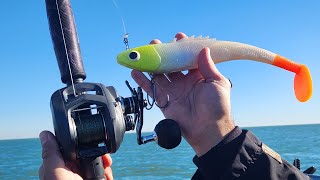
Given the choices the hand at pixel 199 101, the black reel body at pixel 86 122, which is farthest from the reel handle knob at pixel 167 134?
the black reel body at pixel 86 122

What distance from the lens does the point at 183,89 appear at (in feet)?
10.7

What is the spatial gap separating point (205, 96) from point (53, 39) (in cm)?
108

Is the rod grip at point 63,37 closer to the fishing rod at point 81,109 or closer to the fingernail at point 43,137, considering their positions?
the fishing rod at point 81,109

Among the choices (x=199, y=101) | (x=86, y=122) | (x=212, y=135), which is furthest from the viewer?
(x=199, y=101)

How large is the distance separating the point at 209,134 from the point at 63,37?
3.53 feet

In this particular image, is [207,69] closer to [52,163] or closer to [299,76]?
[299,76]

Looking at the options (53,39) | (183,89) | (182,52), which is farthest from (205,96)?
(53,39)

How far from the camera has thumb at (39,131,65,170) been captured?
6.89ft

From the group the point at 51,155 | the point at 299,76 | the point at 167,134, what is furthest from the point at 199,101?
the point at 299,76

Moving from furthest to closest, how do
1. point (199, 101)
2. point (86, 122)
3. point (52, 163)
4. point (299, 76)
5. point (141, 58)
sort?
point (299, 76)
point (141, 58)
point (199, 101)
point (86, 122)
point (52, 163)

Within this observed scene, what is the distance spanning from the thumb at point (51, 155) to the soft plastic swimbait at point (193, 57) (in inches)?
60.0

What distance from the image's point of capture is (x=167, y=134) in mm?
2721

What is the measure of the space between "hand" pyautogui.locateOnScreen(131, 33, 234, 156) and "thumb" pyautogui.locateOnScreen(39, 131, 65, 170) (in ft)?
3.06

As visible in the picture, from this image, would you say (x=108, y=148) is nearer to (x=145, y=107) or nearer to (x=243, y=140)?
(x=145, y=107)
